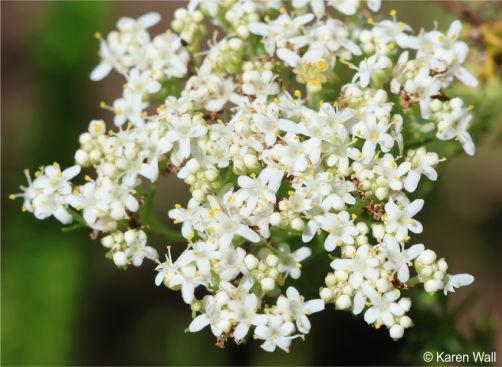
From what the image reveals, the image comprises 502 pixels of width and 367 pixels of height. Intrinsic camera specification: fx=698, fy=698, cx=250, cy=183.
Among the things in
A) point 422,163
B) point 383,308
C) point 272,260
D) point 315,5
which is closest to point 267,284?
point 272,260

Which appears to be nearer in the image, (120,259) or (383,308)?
(383,308)

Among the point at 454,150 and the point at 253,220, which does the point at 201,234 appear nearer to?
the point at 253,220

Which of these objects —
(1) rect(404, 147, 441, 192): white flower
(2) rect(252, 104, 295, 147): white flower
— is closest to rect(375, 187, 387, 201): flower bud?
(1) rect(404, 147, 441, 192): white flower

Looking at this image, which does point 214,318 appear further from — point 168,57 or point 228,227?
point 168,57

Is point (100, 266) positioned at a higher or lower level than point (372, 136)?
higher

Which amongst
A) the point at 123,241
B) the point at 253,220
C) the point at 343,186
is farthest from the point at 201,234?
the point at 343,186

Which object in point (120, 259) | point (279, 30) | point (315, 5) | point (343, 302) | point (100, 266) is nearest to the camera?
point (343, 302)

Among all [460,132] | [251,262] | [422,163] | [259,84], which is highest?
[259,84]
